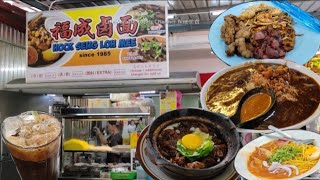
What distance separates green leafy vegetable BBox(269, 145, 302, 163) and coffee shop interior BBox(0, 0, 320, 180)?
0.51 ft

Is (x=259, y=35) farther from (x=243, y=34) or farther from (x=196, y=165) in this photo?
(x=196, y=165)

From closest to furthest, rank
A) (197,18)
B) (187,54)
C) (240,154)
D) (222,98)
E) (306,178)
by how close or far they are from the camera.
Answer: (306,178)
(240,154)
(222,98)
(197,18)
(187,54)

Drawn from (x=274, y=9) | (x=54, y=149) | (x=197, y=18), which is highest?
(x=197, y=18)

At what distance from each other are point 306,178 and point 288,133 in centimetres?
23

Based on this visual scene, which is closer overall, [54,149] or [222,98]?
[222,98]

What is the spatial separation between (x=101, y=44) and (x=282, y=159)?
217 centimetres

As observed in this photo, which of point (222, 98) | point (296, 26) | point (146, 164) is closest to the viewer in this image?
point (146, 164)

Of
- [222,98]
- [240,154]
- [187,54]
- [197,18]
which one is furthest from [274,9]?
[187,54]

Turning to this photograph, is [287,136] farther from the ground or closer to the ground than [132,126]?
farther from the ground

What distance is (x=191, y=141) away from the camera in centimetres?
137

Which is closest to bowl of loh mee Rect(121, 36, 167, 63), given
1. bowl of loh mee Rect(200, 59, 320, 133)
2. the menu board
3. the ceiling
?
the menu board

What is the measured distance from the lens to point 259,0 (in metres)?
2.02

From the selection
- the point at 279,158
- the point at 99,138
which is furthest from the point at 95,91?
the point at 279,158

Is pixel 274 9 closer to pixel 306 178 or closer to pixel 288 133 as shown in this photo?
pixel 288 133
